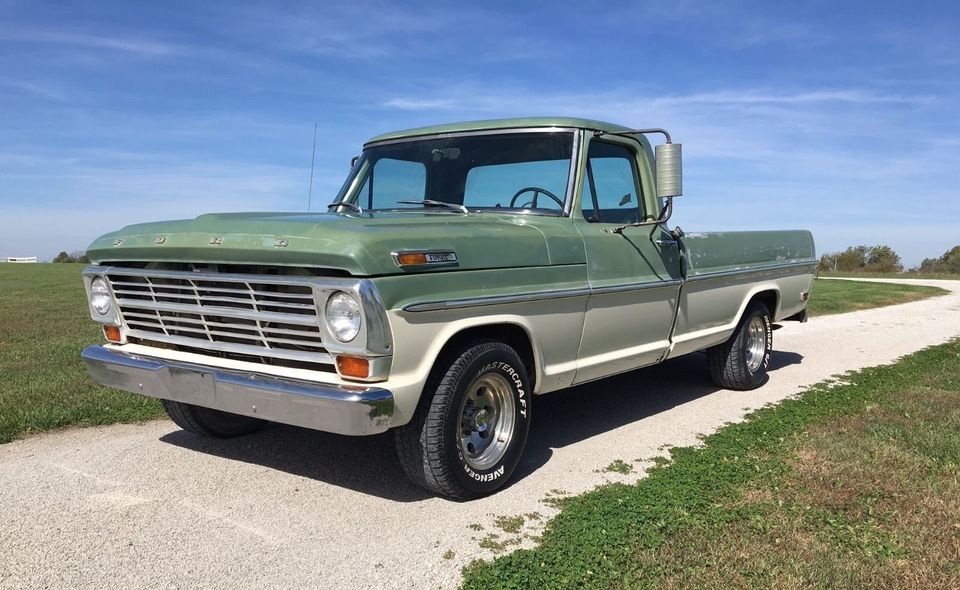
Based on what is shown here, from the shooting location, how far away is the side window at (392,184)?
531 centimetres

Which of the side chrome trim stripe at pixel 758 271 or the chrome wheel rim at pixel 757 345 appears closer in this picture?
the side chrome trim stripe at pixel 758 271

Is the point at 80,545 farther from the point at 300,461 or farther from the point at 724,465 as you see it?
the point at 724,465

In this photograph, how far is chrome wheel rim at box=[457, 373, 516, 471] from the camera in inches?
164

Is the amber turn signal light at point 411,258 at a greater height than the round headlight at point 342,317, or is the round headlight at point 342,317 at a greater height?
the amber turn signal light at point 411,258

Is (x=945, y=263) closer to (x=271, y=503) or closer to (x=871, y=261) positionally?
(x=871, y=261)

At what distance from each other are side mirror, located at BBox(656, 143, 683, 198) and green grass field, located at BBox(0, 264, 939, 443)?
398cm

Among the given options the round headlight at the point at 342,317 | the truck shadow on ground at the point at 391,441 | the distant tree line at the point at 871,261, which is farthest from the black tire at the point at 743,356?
the distant tree line at the point at 871,261

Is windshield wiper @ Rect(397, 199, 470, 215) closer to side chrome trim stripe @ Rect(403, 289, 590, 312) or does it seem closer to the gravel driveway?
side chrome trim stripe @ Rect(403, 289, 590, 312)

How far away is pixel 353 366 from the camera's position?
3566 mm

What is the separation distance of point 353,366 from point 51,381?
436 cm

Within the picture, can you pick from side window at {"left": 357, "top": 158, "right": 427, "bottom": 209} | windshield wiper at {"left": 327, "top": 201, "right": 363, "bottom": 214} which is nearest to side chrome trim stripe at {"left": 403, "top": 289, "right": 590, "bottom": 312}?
side window at {"left": 357, "top": 158, "right": 427, "bottom": 209}

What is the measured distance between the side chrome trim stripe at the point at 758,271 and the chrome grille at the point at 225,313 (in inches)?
127

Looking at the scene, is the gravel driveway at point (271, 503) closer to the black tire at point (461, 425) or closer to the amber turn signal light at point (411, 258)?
the black tire at point (461, 425)

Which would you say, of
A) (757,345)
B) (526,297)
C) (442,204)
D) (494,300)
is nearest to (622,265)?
(526,297)
